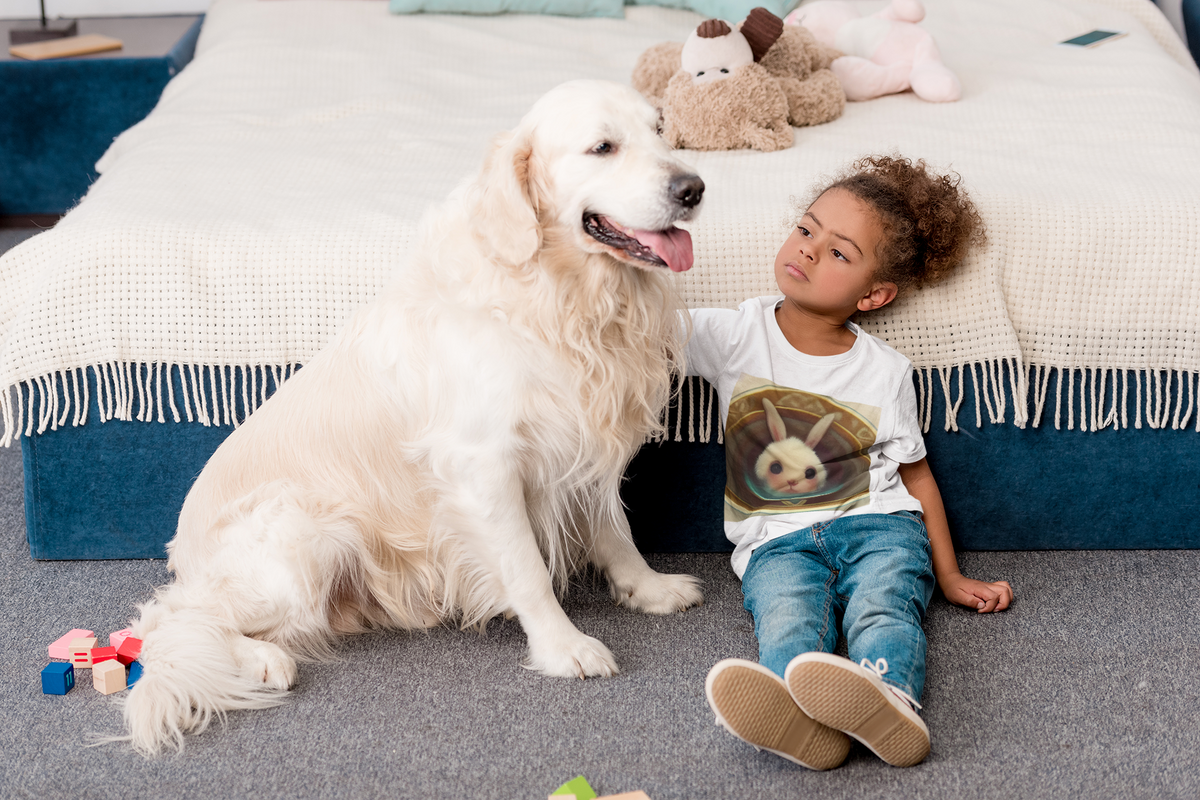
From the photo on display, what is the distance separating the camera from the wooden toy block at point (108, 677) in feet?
5.32

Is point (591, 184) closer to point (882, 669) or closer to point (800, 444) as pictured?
point (800, 444)

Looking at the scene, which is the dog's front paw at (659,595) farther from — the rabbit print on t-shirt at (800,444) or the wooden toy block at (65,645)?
the wooden toy block at (65,645)

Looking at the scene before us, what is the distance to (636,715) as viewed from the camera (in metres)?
1.56

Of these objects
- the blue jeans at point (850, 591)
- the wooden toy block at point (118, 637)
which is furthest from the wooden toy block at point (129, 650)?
the blue jeans at point (850, 591)

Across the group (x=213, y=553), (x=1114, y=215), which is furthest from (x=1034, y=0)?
(x=213, y=553)

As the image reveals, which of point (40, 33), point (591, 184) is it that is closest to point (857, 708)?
point (591, 184)

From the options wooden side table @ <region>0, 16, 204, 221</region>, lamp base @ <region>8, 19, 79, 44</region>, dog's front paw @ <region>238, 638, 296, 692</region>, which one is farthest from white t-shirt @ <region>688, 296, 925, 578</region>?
lamp base @ <region>8, 19, 79, 44</region>

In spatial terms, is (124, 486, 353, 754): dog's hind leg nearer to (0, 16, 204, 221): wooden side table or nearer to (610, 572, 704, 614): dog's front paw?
(610, 572, 704, 614): dog's front paw

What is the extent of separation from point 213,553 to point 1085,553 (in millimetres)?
1623

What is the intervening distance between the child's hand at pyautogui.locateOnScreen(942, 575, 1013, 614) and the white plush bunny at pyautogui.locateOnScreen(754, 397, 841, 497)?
298 millimetres

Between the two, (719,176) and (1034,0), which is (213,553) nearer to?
(719,176)

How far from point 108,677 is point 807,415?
4.12 ft

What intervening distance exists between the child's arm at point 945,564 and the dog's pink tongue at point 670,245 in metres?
0.69

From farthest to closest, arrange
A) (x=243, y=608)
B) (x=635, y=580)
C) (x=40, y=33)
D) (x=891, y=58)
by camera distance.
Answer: (x=40, y=33)
(x=891, y=58)
(x=635, y=580)
(x=243, y=608)
